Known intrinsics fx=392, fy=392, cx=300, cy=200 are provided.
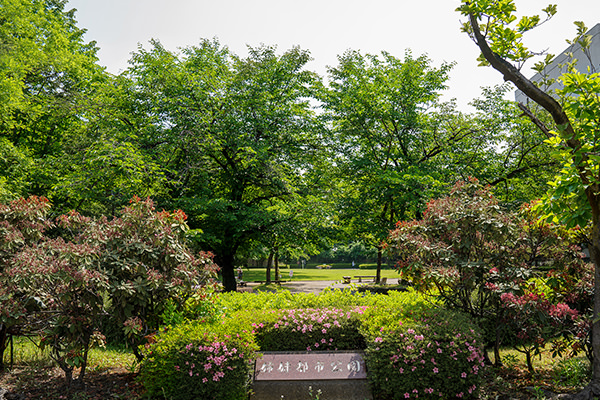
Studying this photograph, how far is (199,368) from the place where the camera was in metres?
5.20

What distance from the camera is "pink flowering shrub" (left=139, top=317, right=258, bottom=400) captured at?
5137 millimetres

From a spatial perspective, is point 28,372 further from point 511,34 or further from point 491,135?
point 491,135

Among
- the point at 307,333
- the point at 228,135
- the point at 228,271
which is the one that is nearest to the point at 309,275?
the point at 228,271

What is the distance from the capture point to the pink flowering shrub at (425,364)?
523cm

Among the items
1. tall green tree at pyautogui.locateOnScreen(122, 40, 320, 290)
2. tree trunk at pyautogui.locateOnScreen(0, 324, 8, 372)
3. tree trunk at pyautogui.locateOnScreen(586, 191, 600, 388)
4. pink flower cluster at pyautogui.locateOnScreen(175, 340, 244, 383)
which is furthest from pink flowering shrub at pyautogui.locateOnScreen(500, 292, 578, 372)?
tall green tree at pyautogui.locateOnScreen(122, 40, 320, 290)

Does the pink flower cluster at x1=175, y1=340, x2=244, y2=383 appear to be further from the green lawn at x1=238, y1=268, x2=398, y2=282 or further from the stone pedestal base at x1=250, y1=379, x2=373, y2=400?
the green lawn at x1=238, y1=268, x2=398, y2=282

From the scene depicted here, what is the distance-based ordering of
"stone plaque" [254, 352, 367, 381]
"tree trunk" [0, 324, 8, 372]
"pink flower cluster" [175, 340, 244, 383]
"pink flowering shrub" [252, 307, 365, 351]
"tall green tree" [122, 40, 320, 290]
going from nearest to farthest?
1. "pink flower cluster" [175, 340, 244, 383]
2. "stone plaque" [254, 352, 367, 381]
3. "pink flowering shrub" [252, 307, 365, 351]
4. "tree trunk" [0, 324, 8, 372]
5. "tall green tree" [122, 40, 320, 290]

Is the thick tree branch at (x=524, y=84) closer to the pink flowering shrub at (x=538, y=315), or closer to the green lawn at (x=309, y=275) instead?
the pink flowering shrub at (x=538, y=315)

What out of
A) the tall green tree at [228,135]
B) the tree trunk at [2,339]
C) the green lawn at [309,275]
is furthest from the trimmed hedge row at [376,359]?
the green lawn at [309,275]

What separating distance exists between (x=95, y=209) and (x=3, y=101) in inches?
209

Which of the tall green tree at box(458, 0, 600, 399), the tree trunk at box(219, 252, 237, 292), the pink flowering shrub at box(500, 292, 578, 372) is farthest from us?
the tree trunk at box(219, 252, 237, 292)

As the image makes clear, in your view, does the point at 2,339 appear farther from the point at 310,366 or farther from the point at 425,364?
the point at 425,364

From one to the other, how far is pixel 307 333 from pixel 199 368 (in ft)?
5.87

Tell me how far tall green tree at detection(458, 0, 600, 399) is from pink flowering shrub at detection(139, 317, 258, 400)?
173 inches
